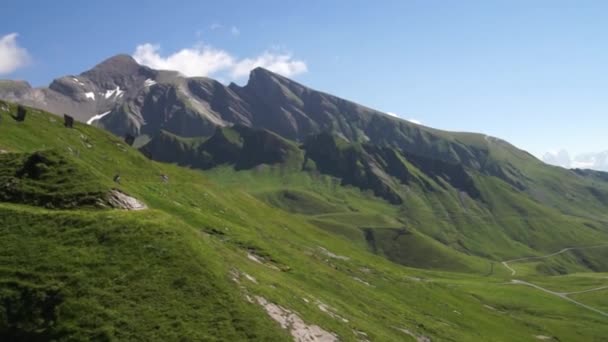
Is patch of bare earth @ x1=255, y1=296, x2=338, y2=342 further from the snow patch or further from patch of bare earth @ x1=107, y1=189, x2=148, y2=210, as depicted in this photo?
the snow patch

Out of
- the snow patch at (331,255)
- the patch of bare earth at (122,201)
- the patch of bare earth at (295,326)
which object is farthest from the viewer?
the snow patch at (331,255)

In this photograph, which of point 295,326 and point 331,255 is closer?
point 295,326

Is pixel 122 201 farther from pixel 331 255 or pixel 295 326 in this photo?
pixel 331 255

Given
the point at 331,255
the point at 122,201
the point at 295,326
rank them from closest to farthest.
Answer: the point at 295,326 < the point at 122,201 < the point at 331,255

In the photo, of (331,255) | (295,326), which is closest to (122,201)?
(295,326)

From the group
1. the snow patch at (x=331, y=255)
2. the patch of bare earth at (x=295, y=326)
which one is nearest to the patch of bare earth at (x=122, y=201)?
the patch of bare earth at (x=295, y=326)

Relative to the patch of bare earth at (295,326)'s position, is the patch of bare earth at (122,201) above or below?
above

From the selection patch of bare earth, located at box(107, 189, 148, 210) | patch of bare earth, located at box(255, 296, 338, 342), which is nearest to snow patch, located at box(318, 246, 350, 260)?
patch of bare earth, located at box(107, 189, 148, 210)

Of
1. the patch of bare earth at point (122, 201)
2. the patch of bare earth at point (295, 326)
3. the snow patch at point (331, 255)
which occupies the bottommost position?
the snow patch at point (331, 255)

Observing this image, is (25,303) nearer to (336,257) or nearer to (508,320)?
(336,257)

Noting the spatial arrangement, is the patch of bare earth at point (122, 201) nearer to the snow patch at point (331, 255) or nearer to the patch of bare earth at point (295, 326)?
the patch of bare earth at point (295, 326)

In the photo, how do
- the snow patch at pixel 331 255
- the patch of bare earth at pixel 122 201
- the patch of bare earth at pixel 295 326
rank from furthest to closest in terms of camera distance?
the snow patch at pixel 331 255 → the patch of bare earth at pixel 122 201 → the patch of bare earth at pixel 295 326

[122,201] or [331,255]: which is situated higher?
[122,201]

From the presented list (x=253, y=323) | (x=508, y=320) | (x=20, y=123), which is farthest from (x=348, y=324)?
(x=508, y=320)
